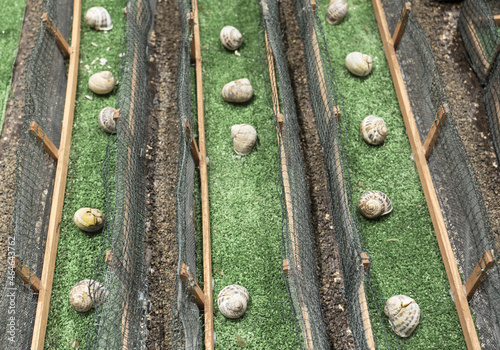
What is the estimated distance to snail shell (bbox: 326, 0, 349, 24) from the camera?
5.82 m

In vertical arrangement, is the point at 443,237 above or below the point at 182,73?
below

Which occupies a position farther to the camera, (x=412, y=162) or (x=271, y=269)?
(x=412, y=162)

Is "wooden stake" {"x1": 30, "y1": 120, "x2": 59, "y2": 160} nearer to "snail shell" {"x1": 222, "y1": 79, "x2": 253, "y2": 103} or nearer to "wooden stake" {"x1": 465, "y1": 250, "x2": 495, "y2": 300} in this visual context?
"snail shell" {"x1": 222, "y1": 79, "x2": 253, "y2": 103}

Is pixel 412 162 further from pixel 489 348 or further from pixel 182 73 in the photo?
pixel 182 73

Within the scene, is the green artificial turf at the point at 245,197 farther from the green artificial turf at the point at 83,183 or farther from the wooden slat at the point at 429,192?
the wooden slat at the point at 429,192

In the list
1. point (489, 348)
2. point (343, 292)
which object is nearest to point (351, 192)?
point (343, 292)

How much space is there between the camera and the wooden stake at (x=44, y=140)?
4.89 metres

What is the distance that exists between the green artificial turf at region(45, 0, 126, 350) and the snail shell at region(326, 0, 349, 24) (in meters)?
2.17

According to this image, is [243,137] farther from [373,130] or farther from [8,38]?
[8,38]

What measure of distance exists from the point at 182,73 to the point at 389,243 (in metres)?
2.35

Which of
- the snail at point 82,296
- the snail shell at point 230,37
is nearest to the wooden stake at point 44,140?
the snail at point 82,296

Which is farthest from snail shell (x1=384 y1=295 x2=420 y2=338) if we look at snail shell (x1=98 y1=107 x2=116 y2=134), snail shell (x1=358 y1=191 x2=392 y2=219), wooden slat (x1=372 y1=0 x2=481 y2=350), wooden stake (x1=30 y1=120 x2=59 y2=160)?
wooden stake (x1=30 y1=120 x2=59 y2=160)

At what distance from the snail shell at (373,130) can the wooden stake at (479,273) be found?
1433 mm

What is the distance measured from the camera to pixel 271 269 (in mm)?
4664
